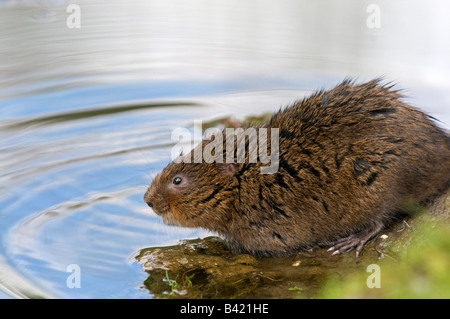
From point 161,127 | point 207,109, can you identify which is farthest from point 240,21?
point 161,127

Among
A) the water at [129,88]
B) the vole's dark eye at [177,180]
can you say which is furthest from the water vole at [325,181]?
the water at [129,88]

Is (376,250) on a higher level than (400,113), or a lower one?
lower

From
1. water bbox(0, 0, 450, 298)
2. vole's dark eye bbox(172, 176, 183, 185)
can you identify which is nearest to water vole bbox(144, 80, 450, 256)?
vole's dark eye bbox(172, 176, 183, 185)

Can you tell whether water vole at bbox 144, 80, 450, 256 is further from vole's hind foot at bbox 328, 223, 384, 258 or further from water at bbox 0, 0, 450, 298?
water at bbox 0, 0, 450, 298

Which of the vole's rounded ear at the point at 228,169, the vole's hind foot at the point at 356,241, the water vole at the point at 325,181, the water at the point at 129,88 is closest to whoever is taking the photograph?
the water vole at the point at 325,181

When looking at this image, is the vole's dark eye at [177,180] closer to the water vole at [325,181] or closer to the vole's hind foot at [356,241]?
the water vole at [325,181]

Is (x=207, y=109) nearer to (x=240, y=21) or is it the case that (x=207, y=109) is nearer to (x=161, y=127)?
(x=161, y=127)

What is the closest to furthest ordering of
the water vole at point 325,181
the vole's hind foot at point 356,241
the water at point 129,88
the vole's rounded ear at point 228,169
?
the water vole at point 325,181 < the vole's hind foot at point 356,241 < the vole's rounded ear at point 228,169 < the water at point 129,88
